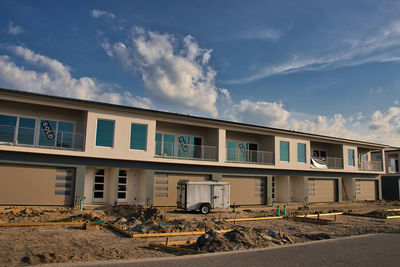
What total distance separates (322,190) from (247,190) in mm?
9605

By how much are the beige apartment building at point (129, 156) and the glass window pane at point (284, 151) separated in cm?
9

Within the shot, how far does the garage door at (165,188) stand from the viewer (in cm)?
2084

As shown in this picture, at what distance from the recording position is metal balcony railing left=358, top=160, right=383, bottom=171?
3416cm

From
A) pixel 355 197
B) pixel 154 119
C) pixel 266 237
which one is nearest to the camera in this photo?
pixel 266 237

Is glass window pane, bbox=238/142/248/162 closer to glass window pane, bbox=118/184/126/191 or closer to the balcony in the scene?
the balcony

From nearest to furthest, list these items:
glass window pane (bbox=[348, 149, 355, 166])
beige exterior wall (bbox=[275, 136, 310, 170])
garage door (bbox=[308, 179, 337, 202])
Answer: beige exterior wall (bbox=[275, 136, 310, 170]) < garage door (bbox=[308, 179, 337, 202]) < glass window pane (bbox=[348, 149, 355, 166])

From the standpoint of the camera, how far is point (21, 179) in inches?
662

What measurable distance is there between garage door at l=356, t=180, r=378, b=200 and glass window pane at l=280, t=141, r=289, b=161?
11.9 metres

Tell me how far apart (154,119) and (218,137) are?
16.9ft

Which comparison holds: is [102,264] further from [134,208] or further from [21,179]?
[21,179]

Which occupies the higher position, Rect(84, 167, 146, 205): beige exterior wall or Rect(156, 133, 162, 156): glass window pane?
Rect(156, 133, 162, 156): glass window pane

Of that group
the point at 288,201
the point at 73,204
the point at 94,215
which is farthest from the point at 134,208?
the point at 288,201

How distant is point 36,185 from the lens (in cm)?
1709

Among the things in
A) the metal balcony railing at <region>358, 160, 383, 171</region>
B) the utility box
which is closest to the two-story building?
the metal balcony railing at <region>358, 160, 383, 171</region>
